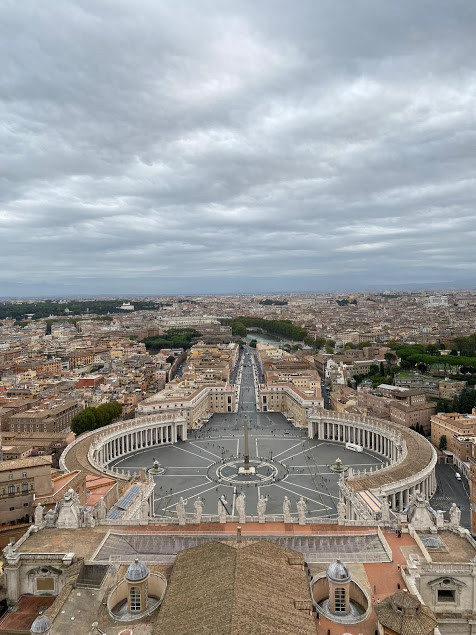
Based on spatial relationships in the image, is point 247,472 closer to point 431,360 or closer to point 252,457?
point 252,457

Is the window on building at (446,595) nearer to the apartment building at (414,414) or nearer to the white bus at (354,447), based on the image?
the white bus at (354,447)

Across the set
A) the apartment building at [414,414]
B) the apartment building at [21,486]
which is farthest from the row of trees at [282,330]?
the apartment building at [21,486]

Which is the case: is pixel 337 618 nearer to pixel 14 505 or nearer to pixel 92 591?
pixel 92 591

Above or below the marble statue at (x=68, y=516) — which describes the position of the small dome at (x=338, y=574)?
above

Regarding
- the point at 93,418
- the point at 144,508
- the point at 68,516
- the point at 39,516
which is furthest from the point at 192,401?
the point at 39,516

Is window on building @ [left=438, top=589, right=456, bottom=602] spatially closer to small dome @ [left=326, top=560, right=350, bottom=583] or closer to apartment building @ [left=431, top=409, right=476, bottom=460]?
small dome @ [left=326, top=560, right=350, bottom=583]

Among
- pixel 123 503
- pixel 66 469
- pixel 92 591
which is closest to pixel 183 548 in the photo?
pixel 92 591
